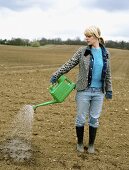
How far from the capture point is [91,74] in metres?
6.14

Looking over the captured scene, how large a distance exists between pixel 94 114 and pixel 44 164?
1.04 metres

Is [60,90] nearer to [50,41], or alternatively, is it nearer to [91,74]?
[91,74]

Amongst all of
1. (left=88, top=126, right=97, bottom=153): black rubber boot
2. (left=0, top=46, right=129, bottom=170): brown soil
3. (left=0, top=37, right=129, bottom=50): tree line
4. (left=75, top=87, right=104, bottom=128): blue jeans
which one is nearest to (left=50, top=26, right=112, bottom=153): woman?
(left=75, top=87, right=104, bottom=128): blue jeans

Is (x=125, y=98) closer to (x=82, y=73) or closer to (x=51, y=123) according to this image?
(x=51, y=123)

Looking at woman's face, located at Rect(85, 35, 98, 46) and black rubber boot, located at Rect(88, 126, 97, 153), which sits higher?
woman's face, located at Rect(85, 35, 98, 46)

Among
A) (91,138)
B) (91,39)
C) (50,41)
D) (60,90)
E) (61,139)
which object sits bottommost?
(50,41)

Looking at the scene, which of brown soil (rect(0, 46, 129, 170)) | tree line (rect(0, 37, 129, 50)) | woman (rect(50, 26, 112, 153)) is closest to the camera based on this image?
brown soil (rect(0, 46, 129, 170))

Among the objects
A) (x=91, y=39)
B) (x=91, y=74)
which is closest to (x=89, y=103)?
(x=91, y=74)

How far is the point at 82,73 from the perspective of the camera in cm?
619

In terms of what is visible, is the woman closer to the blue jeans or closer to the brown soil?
the blue jeans

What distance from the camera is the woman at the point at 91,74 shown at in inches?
241

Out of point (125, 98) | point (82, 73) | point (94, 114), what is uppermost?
point (82, 73)

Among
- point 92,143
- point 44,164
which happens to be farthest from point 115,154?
point 44,164

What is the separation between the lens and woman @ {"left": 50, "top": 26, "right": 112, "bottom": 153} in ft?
20.1
